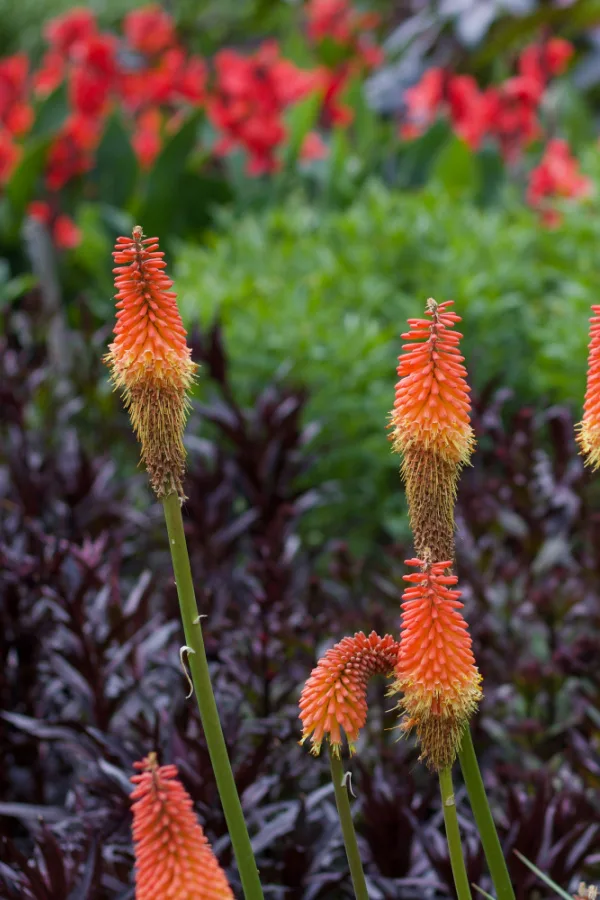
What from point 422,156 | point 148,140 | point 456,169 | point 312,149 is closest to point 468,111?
point 422,156

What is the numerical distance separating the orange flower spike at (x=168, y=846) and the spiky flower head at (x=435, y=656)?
253 millimetres

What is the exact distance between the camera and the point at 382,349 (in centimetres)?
350

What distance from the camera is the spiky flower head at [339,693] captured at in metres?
1.04

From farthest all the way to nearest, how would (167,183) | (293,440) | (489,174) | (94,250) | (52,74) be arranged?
(52,74) < (489,174) < (167,183) < (94,250) < (293,440)

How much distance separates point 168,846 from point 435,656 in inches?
11.5

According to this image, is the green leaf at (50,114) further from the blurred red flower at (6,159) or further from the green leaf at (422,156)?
the green leaf at (422,156)

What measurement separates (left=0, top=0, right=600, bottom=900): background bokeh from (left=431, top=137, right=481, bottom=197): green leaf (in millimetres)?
17

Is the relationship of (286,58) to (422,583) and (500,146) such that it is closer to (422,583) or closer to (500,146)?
(500,146)

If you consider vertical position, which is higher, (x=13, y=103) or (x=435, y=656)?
(x=13, y=103)

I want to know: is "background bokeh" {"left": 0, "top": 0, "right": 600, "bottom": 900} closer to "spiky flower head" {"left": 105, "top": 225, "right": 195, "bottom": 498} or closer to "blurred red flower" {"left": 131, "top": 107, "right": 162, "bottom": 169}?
"blurred red flower" {"left": 131, "top": 107, "right": 162, "bottom": 169}

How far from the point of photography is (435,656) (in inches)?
40.0

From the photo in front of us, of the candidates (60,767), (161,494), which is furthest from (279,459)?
(161,494)

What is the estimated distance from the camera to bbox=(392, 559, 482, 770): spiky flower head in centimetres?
101

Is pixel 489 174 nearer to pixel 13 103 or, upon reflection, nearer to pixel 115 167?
pixel 115 167
